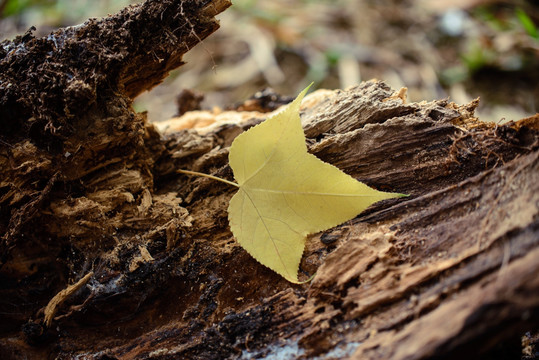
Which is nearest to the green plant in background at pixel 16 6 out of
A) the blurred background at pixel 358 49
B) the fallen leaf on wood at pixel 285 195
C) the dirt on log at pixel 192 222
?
the blurred background at pixel 358 49

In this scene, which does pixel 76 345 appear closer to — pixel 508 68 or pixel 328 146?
pixel 328 146

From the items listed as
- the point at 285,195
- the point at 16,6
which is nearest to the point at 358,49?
the point at 285,195

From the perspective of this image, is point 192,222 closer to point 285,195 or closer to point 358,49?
point 285,195

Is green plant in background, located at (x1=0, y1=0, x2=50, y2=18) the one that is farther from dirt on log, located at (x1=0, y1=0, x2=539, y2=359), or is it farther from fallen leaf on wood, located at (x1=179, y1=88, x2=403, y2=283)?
fallen leaf on wood, located at (x1=179, y1=88, x2=403, y2=283)

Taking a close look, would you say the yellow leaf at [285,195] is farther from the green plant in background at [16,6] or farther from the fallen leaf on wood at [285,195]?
the green plant in background at [16,6]

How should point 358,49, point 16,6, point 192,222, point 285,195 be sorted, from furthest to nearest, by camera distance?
point 358,49 < point 16,6 < point 192,222 < point 285,195

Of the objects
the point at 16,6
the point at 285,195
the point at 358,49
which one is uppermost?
the point at 16,6
